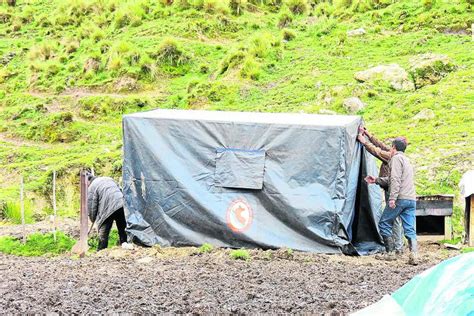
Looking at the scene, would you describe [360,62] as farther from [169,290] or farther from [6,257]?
[169,290]

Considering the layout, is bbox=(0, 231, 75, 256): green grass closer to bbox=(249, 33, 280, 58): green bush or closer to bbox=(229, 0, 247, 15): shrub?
bbox=(249, 33, 280, 58): green bush

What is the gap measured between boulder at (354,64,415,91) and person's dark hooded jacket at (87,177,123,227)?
455 inches

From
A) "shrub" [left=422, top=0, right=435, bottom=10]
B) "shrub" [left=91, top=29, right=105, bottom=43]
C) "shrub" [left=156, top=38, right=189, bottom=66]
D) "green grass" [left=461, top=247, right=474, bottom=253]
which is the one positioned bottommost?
"green grass" [left=461, top=247, right=474, bottom=253]

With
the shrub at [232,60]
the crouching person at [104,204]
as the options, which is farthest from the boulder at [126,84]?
the crouching person at [104,204]

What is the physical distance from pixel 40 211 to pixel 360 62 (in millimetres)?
11425

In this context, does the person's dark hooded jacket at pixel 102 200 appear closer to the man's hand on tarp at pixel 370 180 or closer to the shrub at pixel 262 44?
the man's hand on tarp at pixel 370 180

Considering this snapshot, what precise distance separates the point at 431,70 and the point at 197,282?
14.6 m

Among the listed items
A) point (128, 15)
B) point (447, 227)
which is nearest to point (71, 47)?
point (128, 15)

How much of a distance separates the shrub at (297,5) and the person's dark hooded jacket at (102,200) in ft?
73.4

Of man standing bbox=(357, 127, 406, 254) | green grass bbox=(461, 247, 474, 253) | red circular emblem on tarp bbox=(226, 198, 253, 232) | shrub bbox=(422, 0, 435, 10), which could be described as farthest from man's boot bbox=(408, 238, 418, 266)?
shrub bbox=(422, 0, 435, 10)

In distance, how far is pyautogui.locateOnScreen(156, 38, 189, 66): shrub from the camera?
29.6 metres

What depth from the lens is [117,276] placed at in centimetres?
1011

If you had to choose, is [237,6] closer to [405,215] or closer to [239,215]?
[239,215]

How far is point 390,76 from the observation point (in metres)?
22.8
